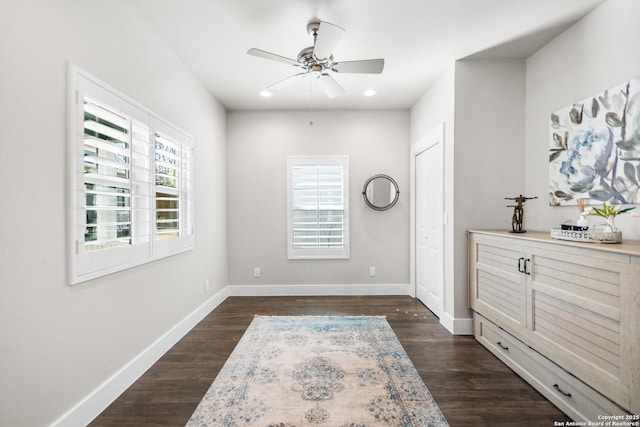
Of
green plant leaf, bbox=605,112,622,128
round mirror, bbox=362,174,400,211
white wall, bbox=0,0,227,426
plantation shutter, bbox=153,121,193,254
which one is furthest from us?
round mirror, bbox=362,174,400,211

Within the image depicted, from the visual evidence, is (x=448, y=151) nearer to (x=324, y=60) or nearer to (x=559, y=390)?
(x=324, y=60)

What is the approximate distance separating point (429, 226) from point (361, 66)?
217 centimetres

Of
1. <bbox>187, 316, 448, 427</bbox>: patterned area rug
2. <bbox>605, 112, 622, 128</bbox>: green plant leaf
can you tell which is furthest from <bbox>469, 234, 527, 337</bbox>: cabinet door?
<bbox>605, 112, 622, 128</bbox>: green plant leaf

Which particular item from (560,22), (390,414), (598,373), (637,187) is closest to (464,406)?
(390,414)

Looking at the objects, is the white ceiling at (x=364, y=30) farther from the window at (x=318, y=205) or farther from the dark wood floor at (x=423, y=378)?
the dark wood floor at (x=423, y=378)

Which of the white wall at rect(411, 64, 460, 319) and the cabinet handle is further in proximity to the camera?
the white wall at rect(411, 64, 460, 319)

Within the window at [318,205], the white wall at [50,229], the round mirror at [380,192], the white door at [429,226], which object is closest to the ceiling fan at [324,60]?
the white wall at [50,229]

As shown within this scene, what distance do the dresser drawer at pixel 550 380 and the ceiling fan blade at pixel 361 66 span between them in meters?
2.39

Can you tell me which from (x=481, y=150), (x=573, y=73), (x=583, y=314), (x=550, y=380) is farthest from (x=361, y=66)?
(x=550, y=380)

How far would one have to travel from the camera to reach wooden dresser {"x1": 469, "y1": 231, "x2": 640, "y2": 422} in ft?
4.85

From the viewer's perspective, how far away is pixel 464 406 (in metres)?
1.94

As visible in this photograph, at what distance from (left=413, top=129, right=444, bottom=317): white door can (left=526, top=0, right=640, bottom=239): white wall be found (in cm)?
86

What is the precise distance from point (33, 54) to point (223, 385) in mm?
2224

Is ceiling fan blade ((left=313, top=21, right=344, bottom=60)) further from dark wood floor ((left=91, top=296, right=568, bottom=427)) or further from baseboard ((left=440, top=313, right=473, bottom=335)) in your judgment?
baseboard ((left=440, top=313, right=473, bottom=335))
